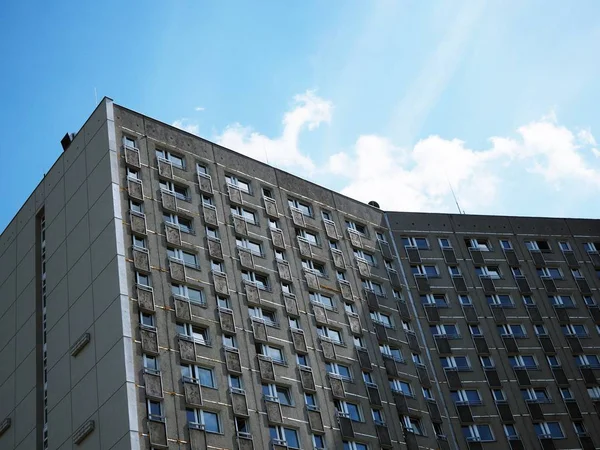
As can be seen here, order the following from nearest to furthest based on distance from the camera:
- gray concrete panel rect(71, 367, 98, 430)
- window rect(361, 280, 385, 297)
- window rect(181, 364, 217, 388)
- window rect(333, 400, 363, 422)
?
gray concrete panel rect(71, 367, 98, 430) < window rect(181, 364, 217, 388) < window rect(333, 400, 363, 422) < window rect(361, 280, 385, 297)

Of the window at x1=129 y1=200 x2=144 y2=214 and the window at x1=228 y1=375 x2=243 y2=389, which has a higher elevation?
the window at x1=129 y1=200 x2=144 y2=214

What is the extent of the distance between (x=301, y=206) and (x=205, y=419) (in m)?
22.8

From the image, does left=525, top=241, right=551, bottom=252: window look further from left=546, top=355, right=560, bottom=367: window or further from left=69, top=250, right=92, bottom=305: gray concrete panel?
left=69, top=250, right=92, bottom=305: gray concrete panel

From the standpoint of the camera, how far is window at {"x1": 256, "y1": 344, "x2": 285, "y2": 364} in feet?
189

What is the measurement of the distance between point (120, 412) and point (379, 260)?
28.6m

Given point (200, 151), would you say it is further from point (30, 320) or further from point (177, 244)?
point (30, 320)

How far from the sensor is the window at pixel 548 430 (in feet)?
218

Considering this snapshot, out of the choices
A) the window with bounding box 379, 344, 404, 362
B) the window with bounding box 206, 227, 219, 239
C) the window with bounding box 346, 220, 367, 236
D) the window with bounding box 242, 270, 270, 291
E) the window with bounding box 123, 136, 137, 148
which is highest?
the window with bounding box 123, 136, 137, 148

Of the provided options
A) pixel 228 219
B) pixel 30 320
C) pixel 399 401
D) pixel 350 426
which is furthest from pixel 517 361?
pixel 30 320

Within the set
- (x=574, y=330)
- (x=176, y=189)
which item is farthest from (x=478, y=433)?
(x=176, y=189)

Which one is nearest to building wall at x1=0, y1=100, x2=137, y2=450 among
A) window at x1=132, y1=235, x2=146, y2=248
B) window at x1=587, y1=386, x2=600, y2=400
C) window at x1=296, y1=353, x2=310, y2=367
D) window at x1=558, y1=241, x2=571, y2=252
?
window at x1=132, y1=235, x2=146, y2=248

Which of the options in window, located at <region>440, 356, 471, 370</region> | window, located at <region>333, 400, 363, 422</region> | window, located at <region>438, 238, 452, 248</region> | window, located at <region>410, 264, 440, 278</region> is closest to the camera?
window, located at <region>333, 400, 363, 422</region>

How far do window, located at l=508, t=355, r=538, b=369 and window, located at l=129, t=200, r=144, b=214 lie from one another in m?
30.0

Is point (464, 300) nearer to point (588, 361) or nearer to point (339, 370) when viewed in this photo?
point (588, 361)
